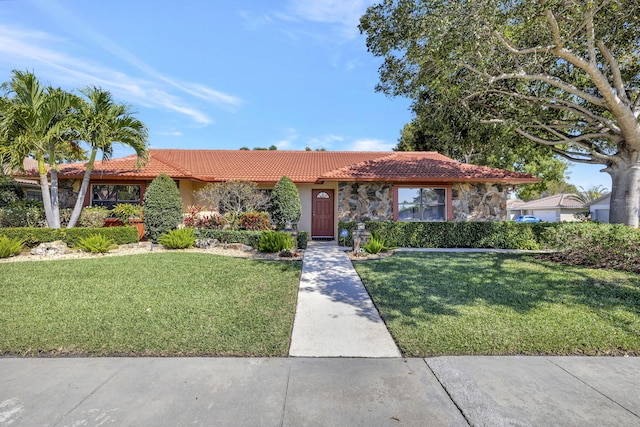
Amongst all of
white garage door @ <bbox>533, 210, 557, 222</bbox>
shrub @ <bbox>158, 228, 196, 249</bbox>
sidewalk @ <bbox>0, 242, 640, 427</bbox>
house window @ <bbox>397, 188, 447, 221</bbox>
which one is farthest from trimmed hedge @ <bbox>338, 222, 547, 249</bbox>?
white garage door @ <bbox>533, 210, 557, 222</bbox>

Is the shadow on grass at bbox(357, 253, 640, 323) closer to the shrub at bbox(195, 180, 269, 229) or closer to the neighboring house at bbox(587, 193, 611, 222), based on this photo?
the shrub at bbox(195, 180, 269, 229)

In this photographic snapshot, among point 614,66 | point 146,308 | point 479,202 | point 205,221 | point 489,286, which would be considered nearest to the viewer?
point 146,308

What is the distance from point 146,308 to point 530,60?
450 inches

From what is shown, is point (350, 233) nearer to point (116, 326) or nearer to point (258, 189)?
point (258, 189)

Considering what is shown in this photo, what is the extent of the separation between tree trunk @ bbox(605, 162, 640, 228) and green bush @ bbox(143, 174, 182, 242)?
14208 mm

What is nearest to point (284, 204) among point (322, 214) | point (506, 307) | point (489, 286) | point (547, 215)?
point (322, 214)

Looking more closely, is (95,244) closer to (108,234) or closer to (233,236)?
(108,234)

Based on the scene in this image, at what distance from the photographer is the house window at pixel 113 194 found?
43.9ft

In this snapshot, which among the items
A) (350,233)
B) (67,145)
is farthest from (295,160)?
(67,145)

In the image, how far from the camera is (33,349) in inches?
146

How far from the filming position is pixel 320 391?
2922 mm

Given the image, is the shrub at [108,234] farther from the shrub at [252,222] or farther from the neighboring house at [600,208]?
the neighboring house at [600,208]

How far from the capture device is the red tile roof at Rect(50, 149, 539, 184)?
1304 cm

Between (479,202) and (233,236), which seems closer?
(233,236)
